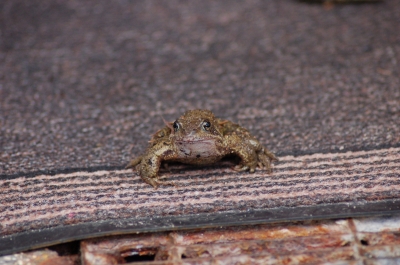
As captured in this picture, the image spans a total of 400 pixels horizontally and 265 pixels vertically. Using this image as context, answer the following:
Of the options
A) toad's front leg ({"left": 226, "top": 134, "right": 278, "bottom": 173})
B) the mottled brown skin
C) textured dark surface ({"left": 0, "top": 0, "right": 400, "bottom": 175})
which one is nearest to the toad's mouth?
the mottled brown skin

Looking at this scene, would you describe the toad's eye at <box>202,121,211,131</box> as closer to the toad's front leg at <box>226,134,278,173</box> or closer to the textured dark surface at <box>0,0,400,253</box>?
the toad's front leg at <box>226,134,278,173</box>

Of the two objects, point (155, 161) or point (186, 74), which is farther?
point (186, 74)

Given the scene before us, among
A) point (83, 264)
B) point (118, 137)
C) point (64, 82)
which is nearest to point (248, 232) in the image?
point (83, 264)

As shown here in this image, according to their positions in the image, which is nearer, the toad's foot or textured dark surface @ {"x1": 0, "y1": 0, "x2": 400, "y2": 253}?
textured dark surface @ {"x1": 0, "y1": 0, "x2": 400, "y2": 253}

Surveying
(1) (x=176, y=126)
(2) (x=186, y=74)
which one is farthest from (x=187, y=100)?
(1) (x=176, y=126)

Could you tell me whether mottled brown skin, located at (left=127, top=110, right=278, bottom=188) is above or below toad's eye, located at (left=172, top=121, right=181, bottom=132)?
below

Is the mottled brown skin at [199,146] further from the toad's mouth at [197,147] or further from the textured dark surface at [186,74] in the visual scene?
the textured dark surface at [186,74]

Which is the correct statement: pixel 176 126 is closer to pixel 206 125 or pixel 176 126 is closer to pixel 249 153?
pixel 206 125
